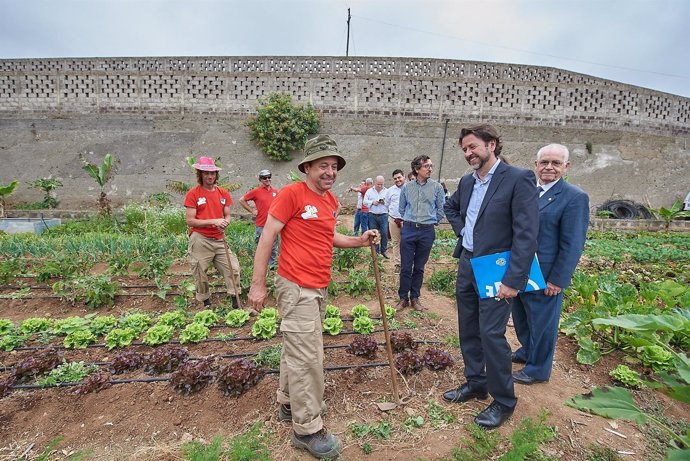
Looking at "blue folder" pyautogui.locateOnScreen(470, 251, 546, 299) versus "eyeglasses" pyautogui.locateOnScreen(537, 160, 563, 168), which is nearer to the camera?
"blue folder" pyautogui.locateOnScreen(470, 251, 546, 299)

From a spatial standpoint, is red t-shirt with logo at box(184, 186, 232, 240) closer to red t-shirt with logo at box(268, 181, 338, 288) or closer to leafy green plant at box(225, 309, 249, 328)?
leafy green plant at box(225, 309, 249, 328)

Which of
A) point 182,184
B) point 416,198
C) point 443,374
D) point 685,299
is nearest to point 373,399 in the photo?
point 443,374

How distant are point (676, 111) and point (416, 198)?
51.6 feet

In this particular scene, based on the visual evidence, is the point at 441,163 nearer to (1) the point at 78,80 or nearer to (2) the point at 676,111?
(2) the point at 676,111

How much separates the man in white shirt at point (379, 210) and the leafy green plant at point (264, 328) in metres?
4.18

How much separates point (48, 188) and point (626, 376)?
16.0 metres

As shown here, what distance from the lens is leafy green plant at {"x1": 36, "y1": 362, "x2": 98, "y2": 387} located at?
10.6 ft

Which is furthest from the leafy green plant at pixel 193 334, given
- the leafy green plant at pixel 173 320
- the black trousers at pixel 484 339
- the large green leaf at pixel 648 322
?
the large green leaf at pixel 648 322

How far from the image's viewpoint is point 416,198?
487 centimetres

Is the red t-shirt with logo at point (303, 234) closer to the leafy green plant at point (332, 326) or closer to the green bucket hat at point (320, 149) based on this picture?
the green bucket hat at point (320, 149)

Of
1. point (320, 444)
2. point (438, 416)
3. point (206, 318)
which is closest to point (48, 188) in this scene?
point (206, 318)

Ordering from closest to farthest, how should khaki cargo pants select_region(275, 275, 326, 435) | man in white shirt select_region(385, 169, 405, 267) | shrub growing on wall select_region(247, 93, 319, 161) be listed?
khaki cargo pants select_region(275, 275, 326, 435)
man in white shirt select_region(385, 169, 405, 267)
shrub growing on wall select_region(247, 93, 319, 161)

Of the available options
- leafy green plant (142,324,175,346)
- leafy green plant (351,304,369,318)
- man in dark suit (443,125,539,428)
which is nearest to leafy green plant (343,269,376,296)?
leafy green plant (351,304,369,318)

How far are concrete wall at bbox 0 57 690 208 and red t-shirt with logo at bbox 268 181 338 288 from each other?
10.7 m
